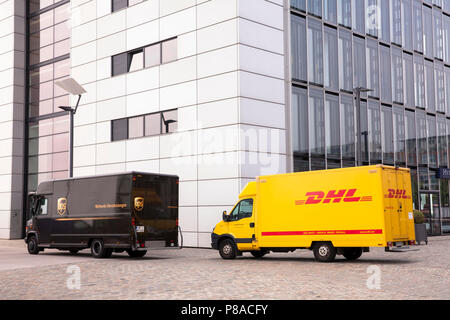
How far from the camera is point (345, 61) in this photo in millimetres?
27438

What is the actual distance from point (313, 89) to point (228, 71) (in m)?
4.89

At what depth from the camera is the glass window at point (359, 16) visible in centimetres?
2820

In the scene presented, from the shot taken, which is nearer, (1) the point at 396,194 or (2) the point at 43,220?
(1) the point at 396,194

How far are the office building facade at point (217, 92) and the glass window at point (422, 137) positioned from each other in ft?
0.38

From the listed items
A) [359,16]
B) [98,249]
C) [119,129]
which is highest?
[359,16]

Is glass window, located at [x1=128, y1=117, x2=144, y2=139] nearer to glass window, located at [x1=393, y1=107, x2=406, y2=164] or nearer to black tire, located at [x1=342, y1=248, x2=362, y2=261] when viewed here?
black tire, located at [x1=342, y1=248, x2=362, y2=261]

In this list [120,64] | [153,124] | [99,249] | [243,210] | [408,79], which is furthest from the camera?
[408,79]

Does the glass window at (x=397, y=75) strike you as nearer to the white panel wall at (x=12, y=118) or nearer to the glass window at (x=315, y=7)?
the glass window at (x=315, y=7)

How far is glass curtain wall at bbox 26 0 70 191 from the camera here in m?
32.1

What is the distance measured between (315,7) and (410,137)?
9.87 metres

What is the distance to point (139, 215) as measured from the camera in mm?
18250

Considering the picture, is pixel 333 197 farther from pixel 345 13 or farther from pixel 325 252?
pixel 345 13

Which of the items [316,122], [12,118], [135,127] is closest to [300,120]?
[316,122]
